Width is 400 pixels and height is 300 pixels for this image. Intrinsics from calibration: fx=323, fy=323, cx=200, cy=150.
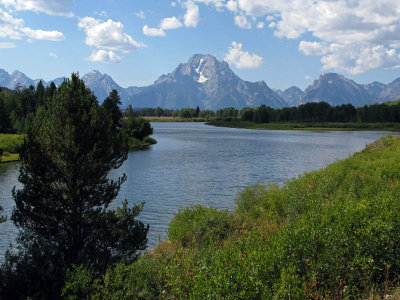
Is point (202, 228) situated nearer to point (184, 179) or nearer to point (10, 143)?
point (184, 179)

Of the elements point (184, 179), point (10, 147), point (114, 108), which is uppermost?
point (114, 108)

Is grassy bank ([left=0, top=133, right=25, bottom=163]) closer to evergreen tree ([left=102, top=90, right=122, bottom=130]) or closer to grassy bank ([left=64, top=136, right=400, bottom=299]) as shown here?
evergreen tree ([left=102, top=90, right=122, bottom=130])

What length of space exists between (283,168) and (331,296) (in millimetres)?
49426

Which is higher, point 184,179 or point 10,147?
point 10,147

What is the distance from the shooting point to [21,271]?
1395cm

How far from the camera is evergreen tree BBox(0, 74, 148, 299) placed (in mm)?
16281

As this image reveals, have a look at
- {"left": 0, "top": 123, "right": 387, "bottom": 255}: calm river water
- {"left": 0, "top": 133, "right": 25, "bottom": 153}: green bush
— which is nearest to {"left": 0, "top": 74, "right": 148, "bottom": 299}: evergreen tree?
{"left": 0, "top": 123, "right": 387, "bottom": 255}: calm river water

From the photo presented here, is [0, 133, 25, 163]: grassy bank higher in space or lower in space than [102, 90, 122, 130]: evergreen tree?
lower

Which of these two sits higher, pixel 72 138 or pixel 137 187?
→ pixel 72 138

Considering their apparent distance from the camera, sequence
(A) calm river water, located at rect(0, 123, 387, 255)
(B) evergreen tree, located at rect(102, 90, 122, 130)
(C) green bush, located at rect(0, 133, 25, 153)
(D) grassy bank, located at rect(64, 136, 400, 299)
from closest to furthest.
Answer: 1. (D) grassy bank, located at rect(64, 136, 400, 299)
2. (A) calm river water, located at rect(0, 123, 387, 255)
3. (C) green bush, located at rect(0, 133, 25, 153)
4. (B) evergreen tree, located at rect(102, 90, 122, 130)

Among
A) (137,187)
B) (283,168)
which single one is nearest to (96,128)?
(137,187)

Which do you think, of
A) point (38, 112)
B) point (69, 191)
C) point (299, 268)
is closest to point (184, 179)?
point (69, 191)

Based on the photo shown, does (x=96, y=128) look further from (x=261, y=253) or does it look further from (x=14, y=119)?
(x=14, y=119)

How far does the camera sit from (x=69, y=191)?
16734 millimetres
